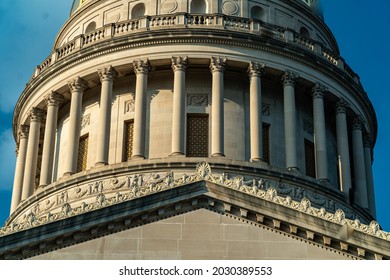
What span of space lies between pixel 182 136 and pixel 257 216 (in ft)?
77.9

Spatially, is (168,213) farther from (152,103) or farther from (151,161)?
(152,103)

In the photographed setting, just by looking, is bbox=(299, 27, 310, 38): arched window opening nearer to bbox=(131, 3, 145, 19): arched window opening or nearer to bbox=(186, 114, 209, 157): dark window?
bbox=(131, 3, 145, 19): arched window opening

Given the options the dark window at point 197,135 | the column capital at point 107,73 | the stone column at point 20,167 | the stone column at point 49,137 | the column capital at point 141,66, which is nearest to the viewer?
the dark window at point 197,135

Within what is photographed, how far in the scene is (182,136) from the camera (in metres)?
53.2

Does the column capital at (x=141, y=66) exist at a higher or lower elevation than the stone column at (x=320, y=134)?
higher

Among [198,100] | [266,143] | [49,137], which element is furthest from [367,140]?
[49,137]

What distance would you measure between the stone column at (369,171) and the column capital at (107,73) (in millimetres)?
14524

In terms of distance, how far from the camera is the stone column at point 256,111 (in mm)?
53250

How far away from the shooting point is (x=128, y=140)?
181ft

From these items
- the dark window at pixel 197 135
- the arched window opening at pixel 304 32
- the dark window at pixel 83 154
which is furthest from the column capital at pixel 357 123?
the dark window at pixel 83 154

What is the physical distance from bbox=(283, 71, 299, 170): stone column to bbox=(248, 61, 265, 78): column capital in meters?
1.31

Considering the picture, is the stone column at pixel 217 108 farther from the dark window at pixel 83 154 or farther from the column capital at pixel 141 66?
the dark window at pixel 83 154
